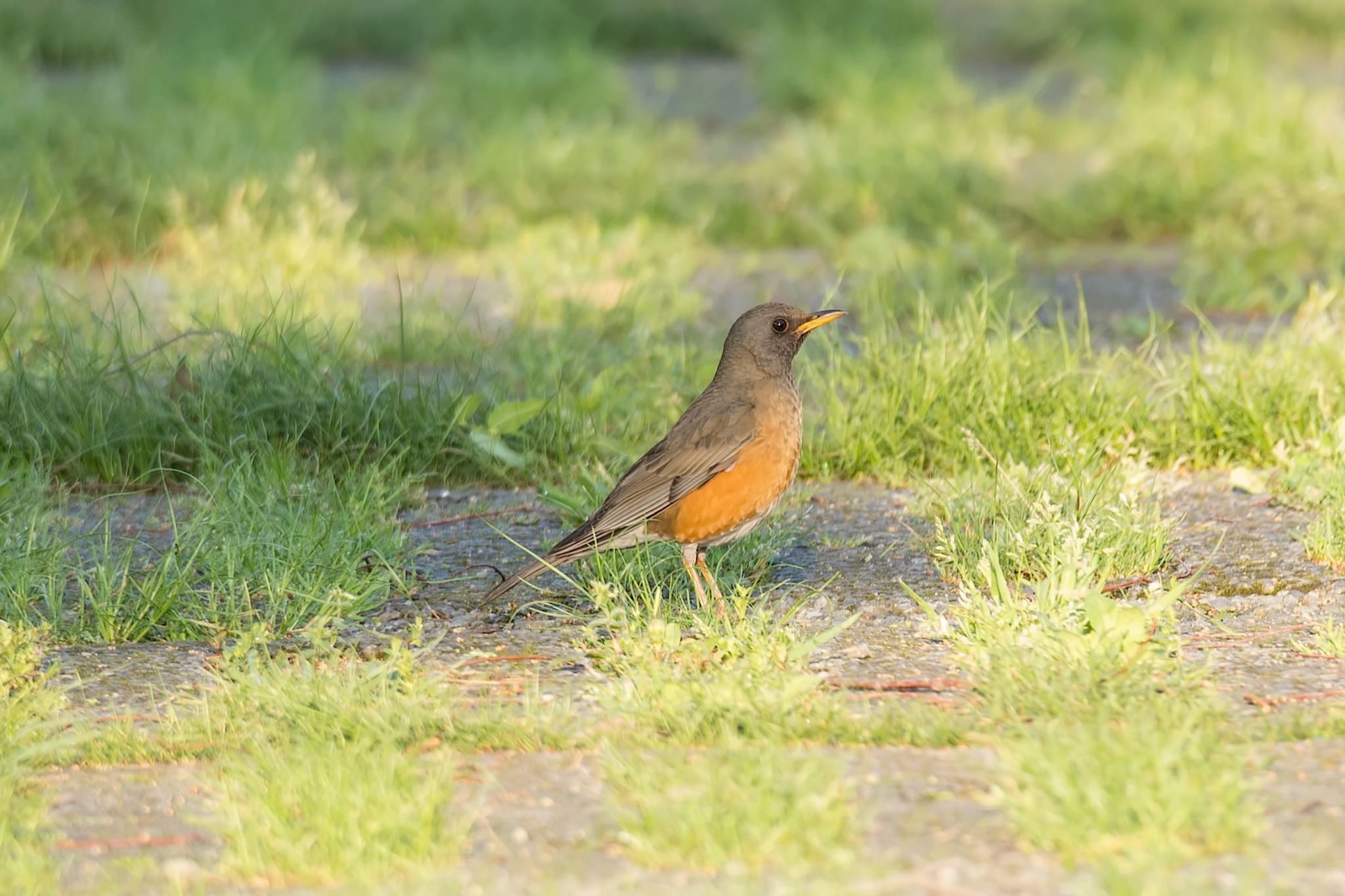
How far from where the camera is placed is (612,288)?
836 centimetres

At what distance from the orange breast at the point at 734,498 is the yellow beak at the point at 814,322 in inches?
17.4

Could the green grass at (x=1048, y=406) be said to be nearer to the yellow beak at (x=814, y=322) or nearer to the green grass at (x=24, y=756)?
the yellow beak at (x=814, y=322)

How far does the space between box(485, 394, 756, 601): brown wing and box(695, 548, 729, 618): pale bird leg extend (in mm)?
218

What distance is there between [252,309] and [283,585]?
281 cm

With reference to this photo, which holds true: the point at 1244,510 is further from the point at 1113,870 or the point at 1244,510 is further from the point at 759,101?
the point at 759,101

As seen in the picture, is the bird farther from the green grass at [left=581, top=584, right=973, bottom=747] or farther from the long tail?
the green grass at [left=581, top=584, right=973, bottom=747]

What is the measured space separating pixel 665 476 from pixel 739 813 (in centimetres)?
170

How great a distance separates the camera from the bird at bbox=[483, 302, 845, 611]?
490cm

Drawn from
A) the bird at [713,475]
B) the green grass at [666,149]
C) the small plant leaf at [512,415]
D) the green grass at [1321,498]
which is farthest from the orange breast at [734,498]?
the green grass at [666,149]

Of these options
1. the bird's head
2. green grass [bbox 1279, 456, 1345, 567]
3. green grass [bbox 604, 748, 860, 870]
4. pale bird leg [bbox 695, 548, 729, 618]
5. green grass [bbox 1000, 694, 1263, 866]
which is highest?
the bird's head

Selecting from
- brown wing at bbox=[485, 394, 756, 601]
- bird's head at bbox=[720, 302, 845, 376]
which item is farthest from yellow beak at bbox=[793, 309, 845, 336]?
brown wing at bbox=[485, 394, 756, 601]

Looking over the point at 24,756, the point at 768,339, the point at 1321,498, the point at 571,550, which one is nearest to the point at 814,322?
the point at 768,339

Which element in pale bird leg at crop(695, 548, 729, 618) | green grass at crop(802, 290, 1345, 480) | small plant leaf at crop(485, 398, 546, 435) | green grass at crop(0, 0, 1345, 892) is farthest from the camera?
green grass at crop(802, 290, 1345, 480)

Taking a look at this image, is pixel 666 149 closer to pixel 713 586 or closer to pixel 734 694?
pixel 713 586
